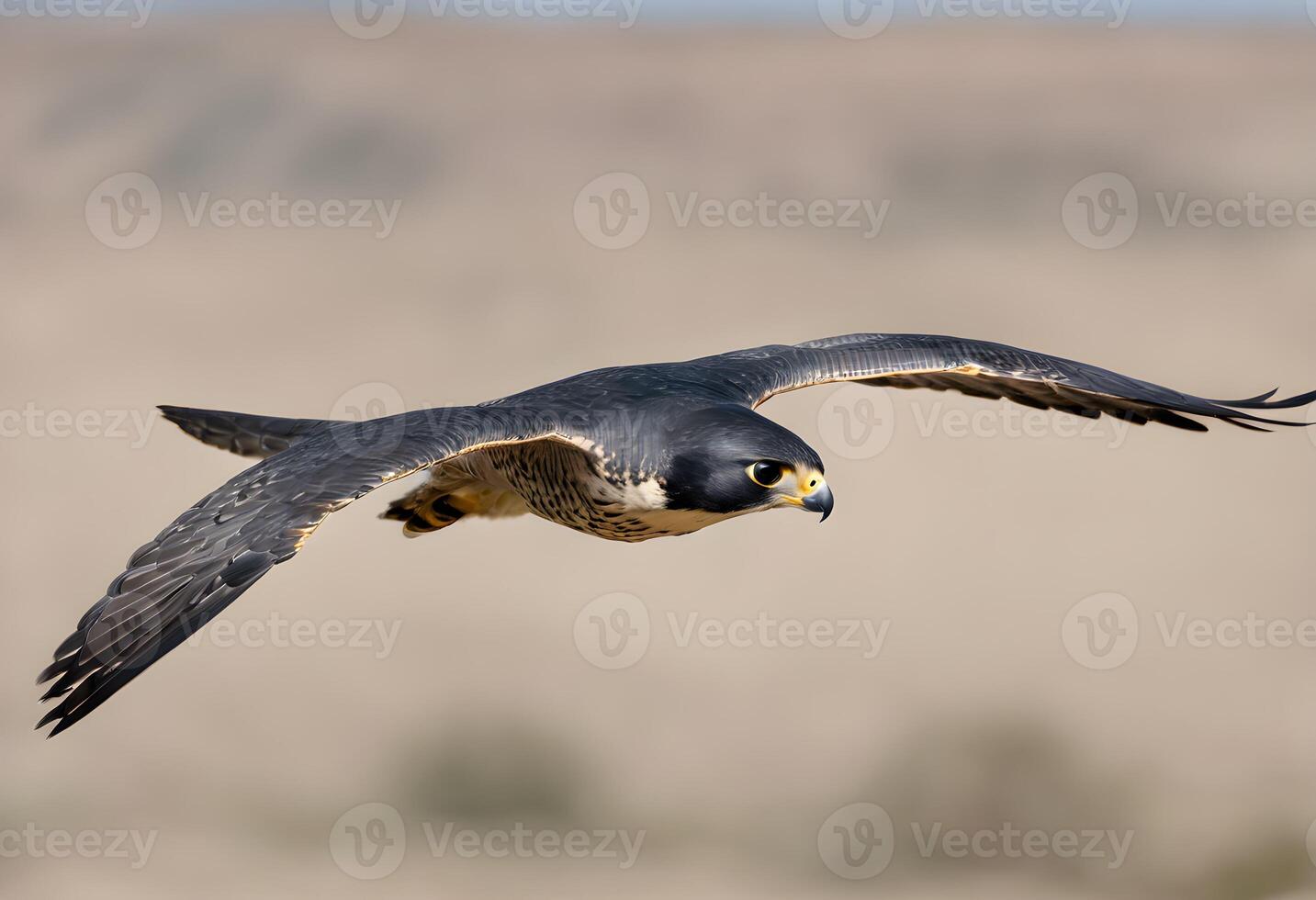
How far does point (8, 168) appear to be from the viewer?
3947cm

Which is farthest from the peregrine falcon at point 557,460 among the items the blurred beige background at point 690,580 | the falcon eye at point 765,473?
the blurred beige background at point 690,580

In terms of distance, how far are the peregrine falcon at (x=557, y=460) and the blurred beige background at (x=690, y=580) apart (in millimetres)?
16449

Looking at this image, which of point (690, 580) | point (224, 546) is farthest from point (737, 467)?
point (690, 580)

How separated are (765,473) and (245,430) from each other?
436 centimetres

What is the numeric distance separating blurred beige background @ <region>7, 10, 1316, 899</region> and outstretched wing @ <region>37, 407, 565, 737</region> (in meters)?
19.4

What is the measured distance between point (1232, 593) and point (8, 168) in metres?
31.3

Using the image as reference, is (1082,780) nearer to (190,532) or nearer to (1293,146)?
(1293,146)

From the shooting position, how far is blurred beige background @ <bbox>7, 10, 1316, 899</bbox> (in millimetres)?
27625

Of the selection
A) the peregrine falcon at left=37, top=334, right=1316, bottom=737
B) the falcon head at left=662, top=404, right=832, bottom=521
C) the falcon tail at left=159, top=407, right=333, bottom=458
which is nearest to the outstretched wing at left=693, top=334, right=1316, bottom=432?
the peregrine falcon at left=37, top=334, right=1316, bottom=737

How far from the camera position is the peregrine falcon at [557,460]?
307 inches

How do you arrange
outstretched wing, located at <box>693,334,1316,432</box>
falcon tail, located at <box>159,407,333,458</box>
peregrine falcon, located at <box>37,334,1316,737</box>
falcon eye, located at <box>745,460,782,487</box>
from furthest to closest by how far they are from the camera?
1. falcon tail, located at <box>159,407,333,458</box>
2. outstretched wing, located at <box>693,334,1316,432</box>
3. falcon eye, located at <box>745,460,782,487</box>
4. peregrine falcon, located at <box>37,334,1316,737</box>

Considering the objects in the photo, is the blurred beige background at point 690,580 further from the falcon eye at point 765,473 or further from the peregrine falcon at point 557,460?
the falcon eye at point 765,473

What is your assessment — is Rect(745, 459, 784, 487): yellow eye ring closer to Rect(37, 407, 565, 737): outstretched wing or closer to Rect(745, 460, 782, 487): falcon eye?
Rect(745, 460, 782, 487): falcon eye

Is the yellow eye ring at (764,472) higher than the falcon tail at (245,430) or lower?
lower
